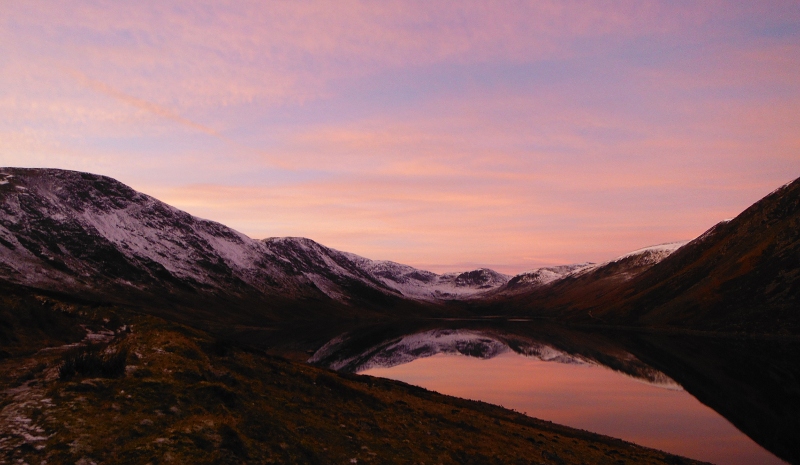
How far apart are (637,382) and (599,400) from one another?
18.6m

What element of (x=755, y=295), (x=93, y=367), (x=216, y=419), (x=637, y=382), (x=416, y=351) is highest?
(x=755, y=295)

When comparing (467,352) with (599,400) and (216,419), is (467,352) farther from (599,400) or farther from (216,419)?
(216,419)

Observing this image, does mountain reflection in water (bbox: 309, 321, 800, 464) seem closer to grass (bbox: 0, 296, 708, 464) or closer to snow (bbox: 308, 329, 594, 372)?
snow (bbox: 308, 329, 594, 372)

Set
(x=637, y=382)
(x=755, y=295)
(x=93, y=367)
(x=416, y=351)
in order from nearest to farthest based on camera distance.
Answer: (x=93, y=367)
(x=637, y=382)
(x=416, y=351)
(x=755, y=295)

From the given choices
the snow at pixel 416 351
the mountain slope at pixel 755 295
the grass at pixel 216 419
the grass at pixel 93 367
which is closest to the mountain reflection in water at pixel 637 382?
the snow at pixel 416 351

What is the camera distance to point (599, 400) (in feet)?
216

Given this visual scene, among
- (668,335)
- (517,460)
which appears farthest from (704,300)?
(517,460)

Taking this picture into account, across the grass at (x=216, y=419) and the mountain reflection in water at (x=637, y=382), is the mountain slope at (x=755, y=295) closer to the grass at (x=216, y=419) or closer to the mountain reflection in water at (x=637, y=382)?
the mountain reflection in water at (x=637, y=382)

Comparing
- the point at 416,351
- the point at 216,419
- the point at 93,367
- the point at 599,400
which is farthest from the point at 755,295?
the point at 93,367

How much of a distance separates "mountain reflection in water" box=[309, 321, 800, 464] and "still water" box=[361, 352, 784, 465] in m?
0.14

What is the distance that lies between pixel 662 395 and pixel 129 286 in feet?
649

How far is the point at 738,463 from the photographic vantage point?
135ft

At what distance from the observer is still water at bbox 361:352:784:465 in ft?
152

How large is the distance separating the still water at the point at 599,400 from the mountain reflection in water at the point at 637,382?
5.7 inches
